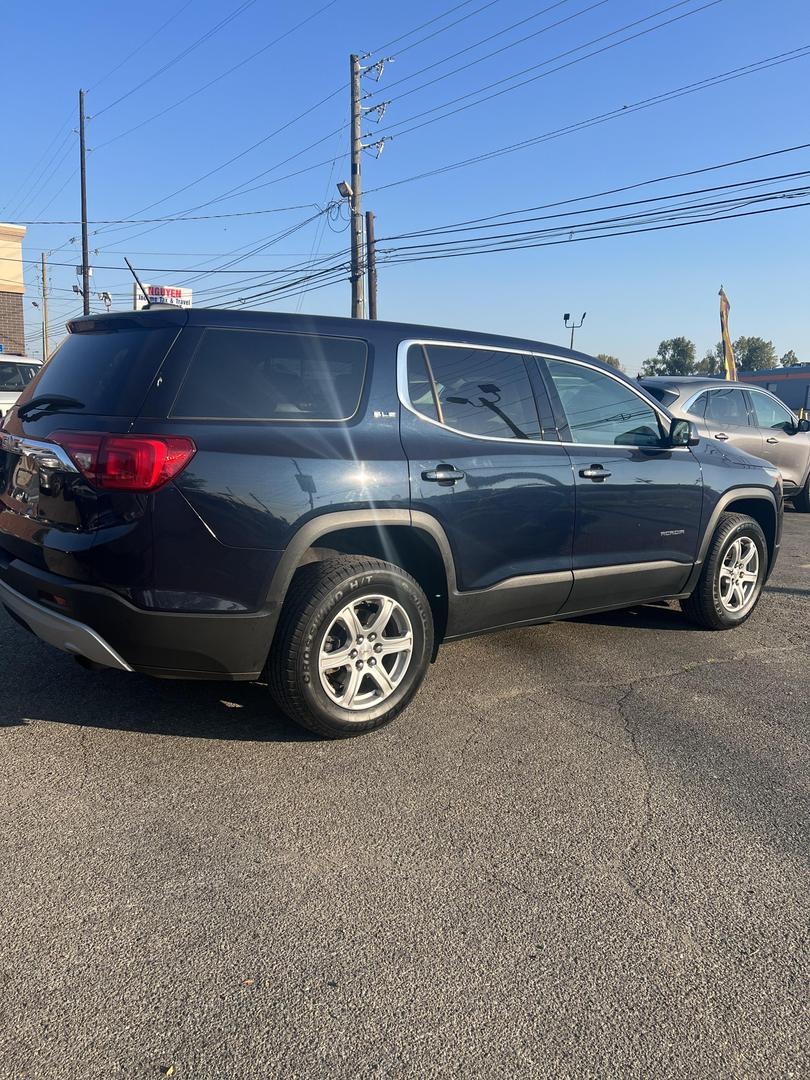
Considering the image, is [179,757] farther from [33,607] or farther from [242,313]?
[242,313]

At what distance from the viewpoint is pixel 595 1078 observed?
75.4 inches

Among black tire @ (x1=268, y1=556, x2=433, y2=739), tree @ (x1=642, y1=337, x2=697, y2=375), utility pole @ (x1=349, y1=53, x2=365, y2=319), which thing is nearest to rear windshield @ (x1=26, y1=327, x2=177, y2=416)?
black tire @ (x1=268, y1=556, x2=433, y2=739)

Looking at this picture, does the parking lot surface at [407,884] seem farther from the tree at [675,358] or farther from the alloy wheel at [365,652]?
the tree at [675,358]

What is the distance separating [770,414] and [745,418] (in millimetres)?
649

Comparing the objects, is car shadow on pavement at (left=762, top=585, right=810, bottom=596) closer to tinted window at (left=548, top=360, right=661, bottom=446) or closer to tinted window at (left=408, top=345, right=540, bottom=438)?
tinted window at (left=548, top=360, right=661, bottom=446)

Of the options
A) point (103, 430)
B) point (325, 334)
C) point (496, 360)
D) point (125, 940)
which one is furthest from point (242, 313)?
point (125, 940)

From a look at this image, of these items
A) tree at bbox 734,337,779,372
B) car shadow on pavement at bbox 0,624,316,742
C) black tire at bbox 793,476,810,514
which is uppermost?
tree at bbox 734,337,779,372

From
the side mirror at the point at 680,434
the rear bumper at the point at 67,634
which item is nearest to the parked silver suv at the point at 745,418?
the side mirror at the point at 680,434

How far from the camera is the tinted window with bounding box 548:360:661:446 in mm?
4605

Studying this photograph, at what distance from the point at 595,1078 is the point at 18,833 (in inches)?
79.9

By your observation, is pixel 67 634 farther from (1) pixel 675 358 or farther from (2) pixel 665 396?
(1) pixel 675 358

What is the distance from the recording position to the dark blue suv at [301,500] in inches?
126

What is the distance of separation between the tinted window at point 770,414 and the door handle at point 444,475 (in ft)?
25.3

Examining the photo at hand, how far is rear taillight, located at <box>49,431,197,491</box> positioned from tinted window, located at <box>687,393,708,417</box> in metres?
7.53
